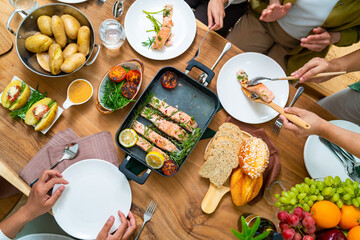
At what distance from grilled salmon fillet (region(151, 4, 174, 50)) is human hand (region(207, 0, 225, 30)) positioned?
25 centimetres

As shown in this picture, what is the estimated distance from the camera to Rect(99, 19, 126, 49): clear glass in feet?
4.79

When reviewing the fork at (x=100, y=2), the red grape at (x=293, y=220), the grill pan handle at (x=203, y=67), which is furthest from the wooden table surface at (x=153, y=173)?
the red grape at (x=293, y=220)

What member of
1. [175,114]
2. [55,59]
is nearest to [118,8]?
[55,59]

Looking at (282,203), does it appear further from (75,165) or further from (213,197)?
(75,165)

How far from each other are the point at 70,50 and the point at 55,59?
104 millimetres

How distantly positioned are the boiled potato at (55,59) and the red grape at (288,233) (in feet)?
4.57

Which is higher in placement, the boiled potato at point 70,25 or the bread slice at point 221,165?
the boiled potato at point 70,25

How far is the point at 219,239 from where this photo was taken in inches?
56.1

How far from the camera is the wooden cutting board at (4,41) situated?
144cm

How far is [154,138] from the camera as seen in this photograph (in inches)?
57.2

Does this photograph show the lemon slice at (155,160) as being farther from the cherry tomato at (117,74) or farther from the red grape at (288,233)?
the red grape at (288,233)

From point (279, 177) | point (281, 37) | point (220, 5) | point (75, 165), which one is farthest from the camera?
point (281, 37)

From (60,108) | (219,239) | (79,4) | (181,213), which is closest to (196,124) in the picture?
(181,213)

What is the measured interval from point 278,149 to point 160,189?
0.75m
